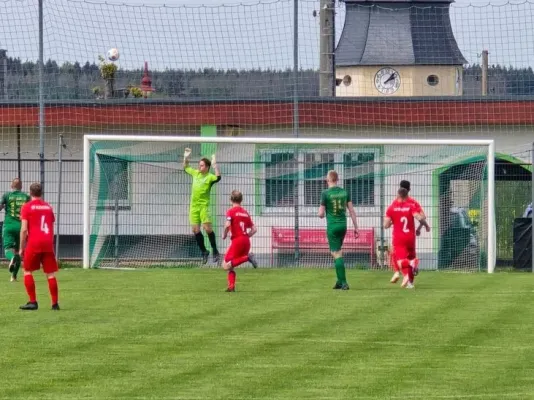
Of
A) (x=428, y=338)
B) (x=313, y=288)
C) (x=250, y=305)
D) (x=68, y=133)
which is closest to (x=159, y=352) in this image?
(x=428, y=338)

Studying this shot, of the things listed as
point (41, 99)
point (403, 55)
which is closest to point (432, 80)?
point (403, 55)

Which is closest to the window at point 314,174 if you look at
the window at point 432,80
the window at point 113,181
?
the window at point 113,181

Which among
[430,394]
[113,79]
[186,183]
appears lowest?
[430,394]

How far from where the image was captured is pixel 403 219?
2095 centimetres

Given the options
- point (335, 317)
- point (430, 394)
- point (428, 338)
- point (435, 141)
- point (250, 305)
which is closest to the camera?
point (430, 394)

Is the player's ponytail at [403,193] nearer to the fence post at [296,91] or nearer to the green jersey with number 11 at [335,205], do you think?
the green jersey with number 11 at [335,205]

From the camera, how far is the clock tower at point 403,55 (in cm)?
2878

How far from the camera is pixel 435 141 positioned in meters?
25.8

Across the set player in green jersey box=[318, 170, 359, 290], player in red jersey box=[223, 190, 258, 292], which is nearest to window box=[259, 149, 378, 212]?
player in green jersey box=[318, 170, 359, 290]

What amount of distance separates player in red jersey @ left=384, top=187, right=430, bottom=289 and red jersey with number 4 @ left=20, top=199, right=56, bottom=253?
6.19 m

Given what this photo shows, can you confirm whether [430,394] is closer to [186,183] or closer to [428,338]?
[428,338]

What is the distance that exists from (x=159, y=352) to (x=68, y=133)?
1663 cm

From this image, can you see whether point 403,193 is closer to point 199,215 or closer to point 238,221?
point 238,221

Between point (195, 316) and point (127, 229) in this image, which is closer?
point (195, 316)
